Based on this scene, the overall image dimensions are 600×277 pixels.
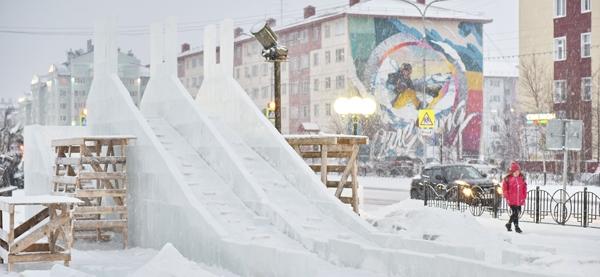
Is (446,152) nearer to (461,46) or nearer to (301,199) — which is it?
(461,46)

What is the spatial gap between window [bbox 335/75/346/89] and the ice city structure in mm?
63283

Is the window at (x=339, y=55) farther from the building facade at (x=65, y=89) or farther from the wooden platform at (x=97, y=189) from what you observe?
the wooden platform at (x=97, y=189)

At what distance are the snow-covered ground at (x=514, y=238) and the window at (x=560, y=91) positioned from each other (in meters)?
38.6

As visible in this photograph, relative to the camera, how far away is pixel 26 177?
26.0 metres

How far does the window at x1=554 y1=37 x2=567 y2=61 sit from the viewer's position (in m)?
61.2

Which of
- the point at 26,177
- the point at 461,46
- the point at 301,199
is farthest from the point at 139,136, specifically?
the point at 461,46

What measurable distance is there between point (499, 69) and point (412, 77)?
7052 cm

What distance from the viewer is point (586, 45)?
6019 centimetres

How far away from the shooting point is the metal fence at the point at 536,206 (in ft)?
78.2

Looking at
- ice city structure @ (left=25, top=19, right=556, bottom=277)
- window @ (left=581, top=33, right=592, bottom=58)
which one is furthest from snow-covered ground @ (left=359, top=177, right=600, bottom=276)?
window @ (left=581, top=33, right=592, bottom=58)

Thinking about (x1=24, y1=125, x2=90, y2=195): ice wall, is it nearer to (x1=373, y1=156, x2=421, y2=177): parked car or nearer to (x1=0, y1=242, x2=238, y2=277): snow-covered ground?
(x1=0, y1=242, x2=238, y2=277): snow-covered ground

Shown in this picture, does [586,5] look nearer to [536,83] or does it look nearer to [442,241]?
[536,83]

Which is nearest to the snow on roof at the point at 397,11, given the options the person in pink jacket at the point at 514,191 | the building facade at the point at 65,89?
the building facade at the point at 65,89

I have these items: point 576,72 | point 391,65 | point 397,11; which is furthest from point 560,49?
point 397,11
